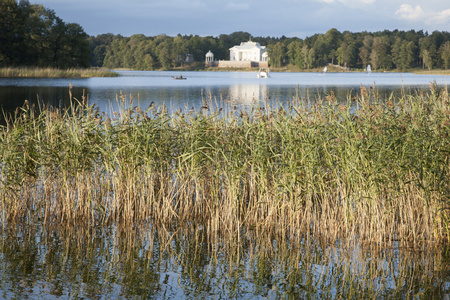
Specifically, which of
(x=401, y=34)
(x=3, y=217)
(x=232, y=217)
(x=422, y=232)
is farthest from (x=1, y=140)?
(x=401, y=34)

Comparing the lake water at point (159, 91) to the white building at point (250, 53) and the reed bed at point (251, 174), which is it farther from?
the white building at point (250, 53)

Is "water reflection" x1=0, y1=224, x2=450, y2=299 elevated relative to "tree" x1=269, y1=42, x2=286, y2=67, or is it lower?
lower

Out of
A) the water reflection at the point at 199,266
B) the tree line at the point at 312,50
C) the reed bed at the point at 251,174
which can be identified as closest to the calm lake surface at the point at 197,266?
the water reflection at the point at 199,266

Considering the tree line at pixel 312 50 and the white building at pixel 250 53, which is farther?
the white building at pixel 250 53

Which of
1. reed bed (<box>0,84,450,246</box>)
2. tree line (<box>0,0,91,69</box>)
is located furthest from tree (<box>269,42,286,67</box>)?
reed bed (<box>0,84,450,246</box>)

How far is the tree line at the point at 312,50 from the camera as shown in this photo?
13475 cm

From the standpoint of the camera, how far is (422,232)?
6898 millimetres

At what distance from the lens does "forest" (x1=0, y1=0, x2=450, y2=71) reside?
71.4 m

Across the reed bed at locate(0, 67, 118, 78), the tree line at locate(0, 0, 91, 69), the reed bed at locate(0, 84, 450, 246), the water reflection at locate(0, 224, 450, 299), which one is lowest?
the water reflection at locate(0, 224, 450, 299)

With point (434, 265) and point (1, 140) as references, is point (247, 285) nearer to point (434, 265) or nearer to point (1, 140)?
point (434, 265)

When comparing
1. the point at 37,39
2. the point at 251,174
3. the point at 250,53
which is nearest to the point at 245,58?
the point at 250,53

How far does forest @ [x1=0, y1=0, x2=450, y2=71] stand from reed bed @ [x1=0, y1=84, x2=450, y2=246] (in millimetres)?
64472

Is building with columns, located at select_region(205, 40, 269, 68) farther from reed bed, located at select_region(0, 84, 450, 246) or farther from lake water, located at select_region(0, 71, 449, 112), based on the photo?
reed bed, located at select_region(0, 84, 450, 246)

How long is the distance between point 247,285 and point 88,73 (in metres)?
67.5
